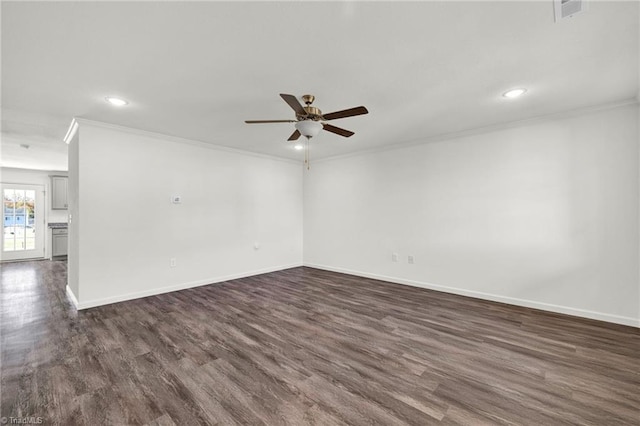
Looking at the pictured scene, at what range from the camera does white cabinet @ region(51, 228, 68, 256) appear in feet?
23.9

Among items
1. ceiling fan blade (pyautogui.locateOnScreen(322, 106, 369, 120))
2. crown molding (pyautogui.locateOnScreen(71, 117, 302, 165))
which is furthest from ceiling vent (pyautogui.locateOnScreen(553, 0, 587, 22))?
crown molding (pyautogui.locateOnScreen(71, 117, 302, 165))

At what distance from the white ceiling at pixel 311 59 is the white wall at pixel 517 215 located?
1.62 ft

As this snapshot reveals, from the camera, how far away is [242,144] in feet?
15.8

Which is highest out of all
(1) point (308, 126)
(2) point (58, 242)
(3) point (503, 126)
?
(3) point (503, 126)

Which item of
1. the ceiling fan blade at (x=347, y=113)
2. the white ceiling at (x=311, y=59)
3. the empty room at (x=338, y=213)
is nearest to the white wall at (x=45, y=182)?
the empty room at (x=338, y=213)

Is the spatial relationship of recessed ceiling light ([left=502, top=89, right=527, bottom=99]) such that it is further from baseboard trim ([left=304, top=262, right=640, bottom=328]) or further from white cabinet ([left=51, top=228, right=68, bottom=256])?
white cabinet ([left=51, top=228, right=68, bottom=256])

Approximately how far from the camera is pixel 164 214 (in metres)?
4.27

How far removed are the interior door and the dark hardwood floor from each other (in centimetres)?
492

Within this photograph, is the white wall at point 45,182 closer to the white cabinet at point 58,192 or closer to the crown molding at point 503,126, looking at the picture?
the white cabinet at point 58,192

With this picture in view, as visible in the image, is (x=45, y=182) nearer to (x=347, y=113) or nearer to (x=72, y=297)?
(x=72, y=297)

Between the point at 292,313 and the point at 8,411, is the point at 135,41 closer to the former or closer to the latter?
the point at 8,411

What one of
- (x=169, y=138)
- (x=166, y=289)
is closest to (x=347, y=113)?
(x=169, y=138)

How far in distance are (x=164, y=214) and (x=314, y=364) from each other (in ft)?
11.2

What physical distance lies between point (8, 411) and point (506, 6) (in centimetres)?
399
